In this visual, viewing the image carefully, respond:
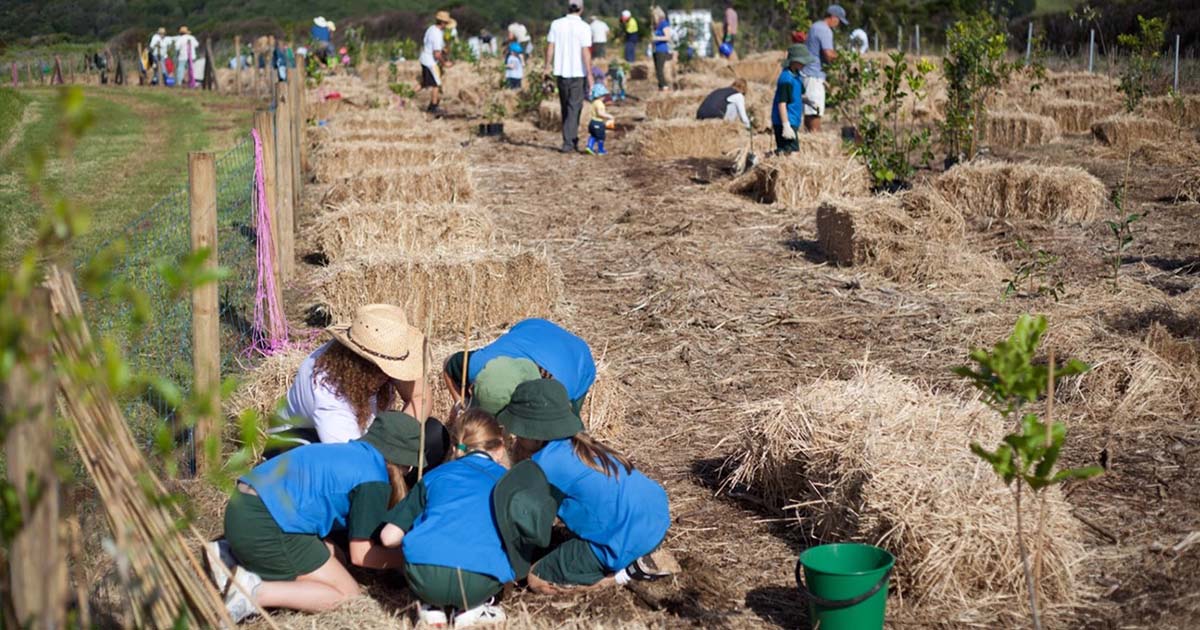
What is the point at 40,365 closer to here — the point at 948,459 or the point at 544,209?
the point at 948,459

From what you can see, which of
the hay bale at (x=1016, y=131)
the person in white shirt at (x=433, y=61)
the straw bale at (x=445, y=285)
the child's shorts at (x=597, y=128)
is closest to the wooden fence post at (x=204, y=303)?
the straw bale at (x=445, y=285)

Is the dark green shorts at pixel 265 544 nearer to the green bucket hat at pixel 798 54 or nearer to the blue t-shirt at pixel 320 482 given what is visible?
the blue t-shirt at pixel 320 482

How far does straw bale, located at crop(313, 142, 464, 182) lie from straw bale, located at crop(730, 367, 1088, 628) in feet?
27.0

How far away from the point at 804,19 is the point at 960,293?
30.1 ft

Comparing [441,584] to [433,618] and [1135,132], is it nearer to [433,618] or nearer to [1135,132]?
[433,618]

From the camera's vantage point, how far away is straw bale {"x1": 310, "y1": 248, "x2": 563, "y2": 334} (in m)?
7.62

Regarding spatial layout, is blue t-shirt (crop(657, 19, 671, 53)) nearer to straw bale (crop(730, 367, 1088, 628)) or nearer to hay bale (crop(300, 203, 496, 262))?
hay bale (crop(300, 203, 496, 262))

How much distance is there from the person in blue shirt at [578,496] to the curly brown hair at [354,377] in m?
0.73

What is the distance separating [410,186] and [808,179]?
3784mm

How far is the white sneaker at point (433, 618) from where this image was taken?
4.10 meters

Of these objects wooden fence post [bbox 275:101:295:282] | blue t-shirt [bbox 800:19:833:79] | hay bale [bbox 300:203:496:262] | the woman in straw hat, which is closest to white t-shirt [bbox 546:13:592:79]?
blue t-shirt [bbox 800:19:833:79]

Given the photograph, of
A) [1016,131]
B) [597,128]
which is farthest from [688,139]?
[1016,131]

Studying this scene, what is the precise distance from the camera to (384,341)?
193 inches

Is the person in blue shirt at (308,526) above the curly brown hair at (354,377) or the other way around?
the other way around
